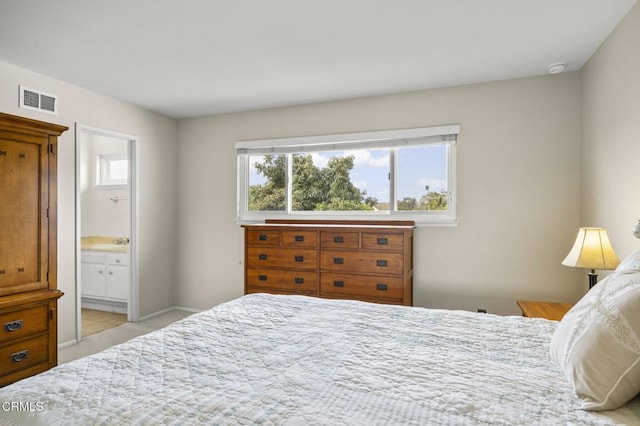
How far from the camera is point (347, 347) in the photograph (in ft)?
4.96

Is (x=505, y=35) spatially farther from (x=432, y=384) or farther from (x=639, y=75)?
(x=432, y=384)

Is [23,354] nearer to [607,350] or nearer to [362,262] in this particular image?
[362,262]

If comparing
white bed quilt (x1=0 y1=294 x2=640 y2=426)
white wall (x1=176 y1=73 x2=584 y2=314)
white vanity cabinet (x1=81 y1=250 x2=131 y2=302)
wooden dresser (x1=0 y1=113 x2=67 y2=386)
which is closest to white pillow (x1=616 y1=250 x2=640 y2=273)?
white bed quilt (x1=0 y1=294 x2=640 y2=426)

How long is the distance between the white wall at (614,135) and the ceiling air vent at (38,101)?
4.46 metres

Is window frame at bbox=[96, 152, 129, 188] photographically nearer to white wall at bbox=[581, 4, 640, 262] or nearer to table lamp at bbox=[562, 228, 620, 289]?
table lamp at bbox=[562, 228, 620, 289]

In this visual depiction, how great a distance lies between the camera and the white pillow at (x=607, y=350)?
100 centimetres

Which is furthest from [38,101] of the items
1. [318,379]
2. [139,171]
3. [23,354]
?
[318,379]

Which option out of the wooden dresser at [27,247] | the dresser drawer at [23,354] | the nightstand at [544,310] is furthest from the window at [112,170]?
the nightstand at [544,310]

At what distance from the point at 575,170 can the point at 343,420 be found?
3269mm

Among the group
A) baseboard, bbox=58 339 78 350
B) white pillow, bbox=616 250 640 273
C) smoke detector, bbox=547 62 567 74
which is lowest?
baseboard, bbox=58 339 78 350

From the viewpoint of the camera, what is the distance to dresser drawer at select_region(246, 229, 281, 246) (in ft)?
12.5

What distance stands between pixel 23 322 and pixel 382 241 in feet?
9.25

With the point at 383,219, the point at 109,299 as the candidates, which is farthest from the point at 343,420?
the point at 109,299

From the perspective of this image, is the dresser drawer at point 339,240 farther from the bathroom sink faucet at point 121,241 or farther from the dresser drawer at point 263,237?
the bathroom sink faucet at point 121,241
